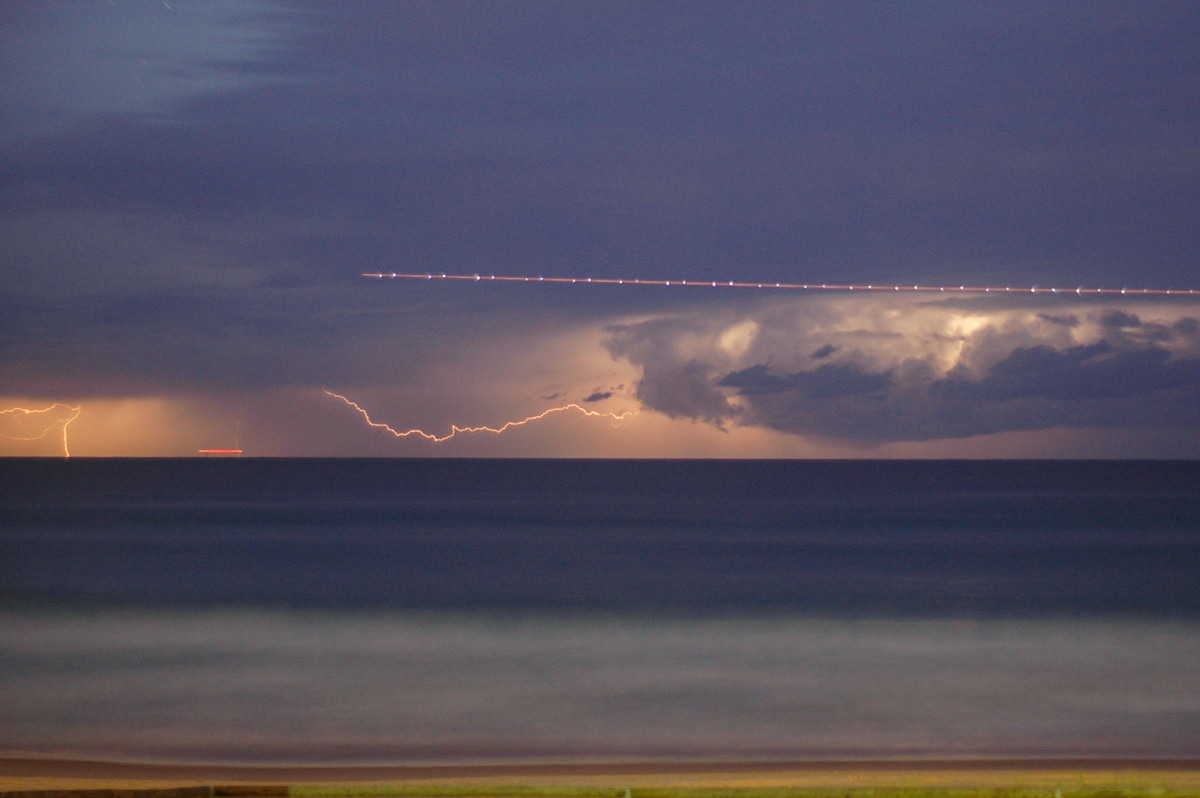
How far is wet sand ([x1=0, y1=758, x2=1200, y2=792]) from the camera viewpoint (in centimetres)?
888

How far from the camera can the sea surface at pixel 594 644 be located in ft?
43.4

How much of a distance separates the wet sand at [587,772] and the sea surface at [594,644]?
1.21 m

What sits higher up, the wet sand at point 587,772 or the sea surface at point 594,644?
the sea surface at point 594,644

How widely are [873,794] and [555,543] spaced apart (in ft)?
150

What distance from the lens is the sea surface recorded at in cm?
1323

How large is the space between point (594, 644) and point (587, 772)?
12.3m

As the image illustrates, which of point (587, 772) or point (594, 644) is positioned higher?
point (594, 644)

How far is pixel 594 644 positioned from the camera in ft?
72.3

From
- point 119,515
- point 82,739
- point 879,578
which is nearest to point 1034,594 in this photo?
point 879,578

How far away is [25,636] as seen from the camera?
916 inches

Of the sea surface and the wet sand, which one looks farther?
the sea surface

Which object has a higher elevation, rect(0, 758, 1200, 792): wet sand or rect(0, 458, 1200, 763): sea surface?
rect(0, 458, 1200, 763): sea surface

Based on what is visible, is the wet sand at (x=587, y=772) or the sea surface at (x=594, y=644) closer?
the wet sand at (x=587, y=772)

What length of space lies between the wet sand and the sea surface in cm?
121
